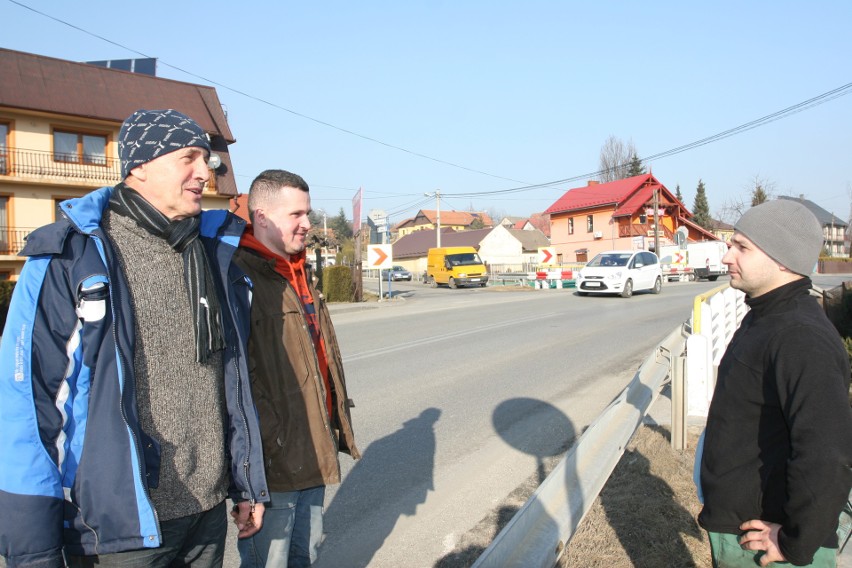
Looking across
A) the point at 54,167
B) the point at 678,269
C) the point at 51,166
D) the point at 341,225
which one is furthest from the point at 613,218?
the point at 341,225

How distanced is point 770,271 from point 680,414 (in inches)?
124

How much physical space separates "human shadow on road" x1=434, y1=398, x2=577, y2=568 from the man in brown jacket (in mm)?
825

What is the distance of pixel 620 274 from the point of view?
21750mm

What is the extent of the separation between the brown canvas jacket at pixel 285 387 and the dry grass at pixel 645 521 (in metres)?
1.60

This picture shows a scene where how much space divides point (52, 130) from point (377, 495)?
29254 millimetres

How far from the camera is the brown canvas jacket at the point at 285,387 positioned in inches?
95.5

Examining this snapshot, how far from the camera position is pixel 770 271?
2.12m

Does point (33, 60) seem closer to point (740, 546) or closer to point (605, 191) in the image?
point (740, 546)

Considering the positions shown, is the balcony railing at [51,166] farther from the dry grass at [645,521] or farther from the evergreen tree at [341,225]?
the evergreen tree at [341,225]

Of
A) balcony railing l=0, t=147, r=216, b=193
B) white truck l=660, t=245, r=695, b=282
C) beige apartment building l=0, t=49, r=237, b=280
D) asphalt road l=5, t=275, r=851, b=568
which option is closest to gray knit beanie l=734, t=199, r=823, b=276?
asphalt road l=5, t=275, r=851, b=568

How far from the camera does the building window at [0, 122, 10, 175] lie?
25.9 meters

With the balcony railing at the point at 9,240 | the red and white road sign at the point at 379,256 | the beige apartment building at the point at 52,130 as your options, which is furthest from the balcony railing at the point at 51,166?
the red and white road sign at the point at 379,256

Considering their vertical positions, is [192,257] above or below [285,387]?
above

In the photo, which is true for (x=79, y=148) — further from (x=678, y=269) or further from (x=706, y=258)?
(x=706, y=258)
